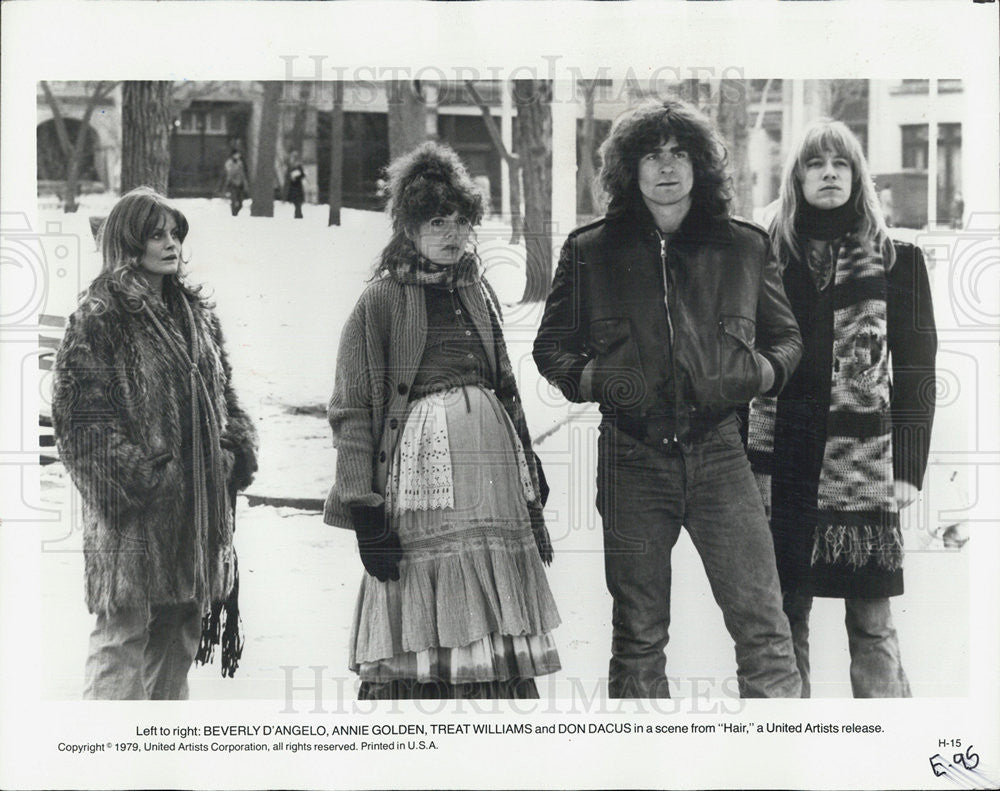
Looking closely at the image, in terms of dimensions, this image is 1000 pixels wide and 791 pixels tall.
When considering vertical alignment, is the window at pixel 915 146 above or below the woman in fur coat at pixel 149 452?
above

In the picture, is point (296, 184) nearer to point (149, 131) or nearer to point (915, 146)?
point (149, 131)

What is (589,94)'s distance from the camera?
4.95m

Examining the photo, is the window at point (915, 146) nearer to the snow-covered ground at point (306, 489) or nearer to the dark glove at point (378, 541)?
the snow-covered ground at point (306, 489)

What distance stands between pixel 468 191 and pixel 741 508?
168cm

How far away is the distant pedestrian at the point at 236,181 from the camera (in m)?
4.93

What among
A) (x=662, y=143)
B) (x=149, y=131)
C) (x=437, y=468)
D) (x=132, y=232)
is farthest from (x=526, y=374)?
(x=149, y=131)

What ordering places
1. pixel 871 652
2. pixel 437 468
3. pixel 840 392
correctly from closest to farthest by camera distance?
1. pixel 437 468
2. pixel 840 392
3. pixel 871 652

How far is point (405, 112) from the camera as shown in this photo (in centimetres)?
494

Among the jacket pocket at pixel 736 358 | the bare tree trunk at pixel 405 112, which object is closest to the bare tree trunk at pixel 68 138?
the bare tree trunk at pixel 405 112

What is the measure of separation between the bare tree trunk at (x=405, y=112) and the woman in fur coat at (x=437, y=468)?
105mm

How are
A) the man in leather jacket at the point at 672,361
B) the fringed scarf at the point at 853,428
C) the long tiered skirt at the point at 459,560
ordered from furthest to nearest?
1. the fringed scarf at the point at 853,428
2. the man in leather jacket at the point at 672,361
3. the long tiered skirt at the point at 459,560

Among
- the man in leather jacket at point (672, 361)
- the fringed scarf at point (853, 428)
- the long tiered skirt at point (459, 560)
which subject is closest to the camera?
the long tiered skirt at point (459, 560)

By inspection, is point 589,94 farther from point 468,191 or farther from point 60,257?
point 60,257

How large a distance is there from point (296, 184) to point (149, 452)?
125 centimetres
